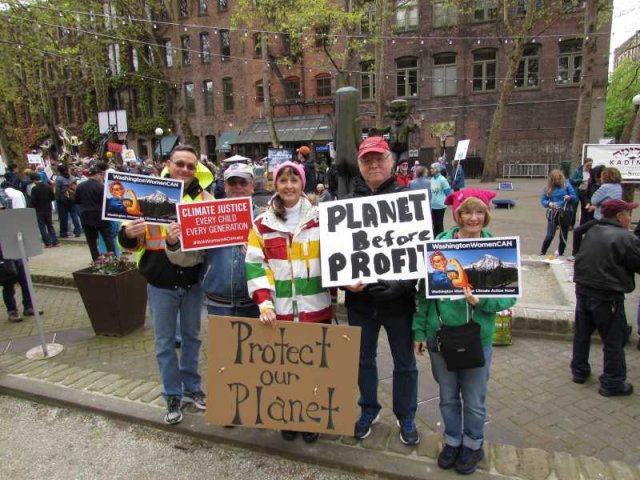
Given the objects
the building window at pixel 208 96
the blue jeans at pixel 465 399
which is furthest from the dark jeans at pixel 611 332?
the building window at pixel 208 96

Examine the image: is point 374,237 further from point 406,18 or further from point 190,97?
point 190,97

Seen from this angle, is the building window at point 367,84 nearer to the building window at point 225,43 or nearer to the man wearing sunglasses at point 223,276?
the building window at point 225,43

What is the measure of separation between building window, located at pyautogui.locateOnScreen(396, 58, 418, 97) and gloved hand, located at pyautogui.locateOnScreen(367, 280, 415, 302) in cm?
2848

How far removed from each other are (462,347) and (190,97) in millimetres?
36398

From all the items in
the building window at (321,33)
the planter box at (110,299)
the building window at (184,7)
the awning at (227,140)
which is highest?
the building window at (184,7)

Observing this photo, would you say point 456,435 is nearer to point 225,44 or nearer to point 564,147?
point 564,147

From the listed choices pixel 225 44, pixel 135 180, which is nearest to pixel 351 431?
pixel 135 180

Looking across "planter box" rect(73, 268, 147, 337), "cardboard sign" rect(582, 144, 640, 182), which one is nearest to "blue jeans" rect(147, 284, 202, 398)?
"planter box" rect(73, 268, 147, 337)

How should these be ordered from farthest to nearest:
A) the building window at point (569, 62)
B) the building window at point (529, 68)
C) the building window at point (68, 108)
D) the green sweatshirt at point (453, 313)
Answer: the building window at point (68, 108)
the building window at point (529, 68)
the building window at point (569, 62)
the green sweatshirt at point (453, 313)

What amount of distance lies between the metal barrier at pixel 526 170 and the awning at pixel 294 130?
11.6 meters

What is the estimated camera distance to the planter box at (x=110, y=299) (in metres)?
5.25

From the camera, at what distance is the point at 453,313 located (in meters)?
2.67

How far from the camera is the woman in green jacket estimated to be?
8.66 ft

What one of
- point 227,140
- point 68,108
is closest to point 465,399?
point 227,140
